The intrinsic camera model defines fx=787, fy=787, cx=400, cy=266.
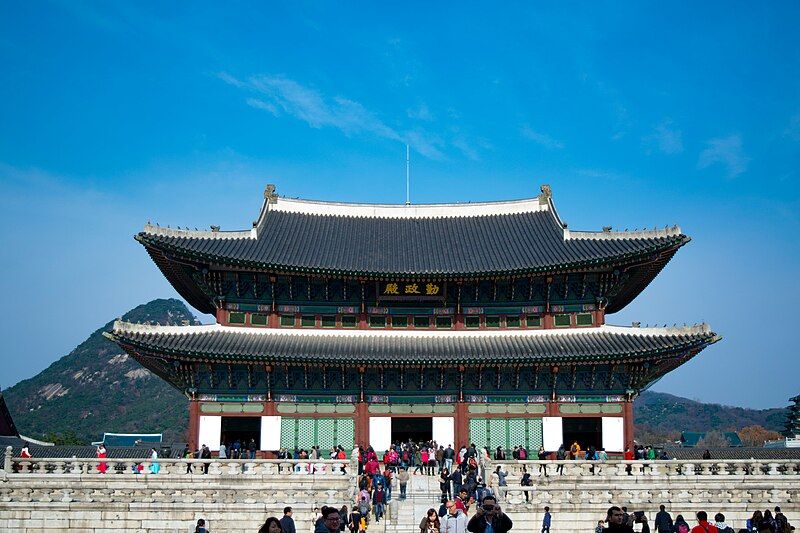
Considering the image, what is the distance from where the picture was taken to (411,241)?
43.9 meters

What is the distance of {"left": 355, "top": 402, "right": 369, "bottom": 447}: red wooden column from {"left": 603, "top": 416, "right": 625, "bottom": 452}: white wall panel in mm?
11192

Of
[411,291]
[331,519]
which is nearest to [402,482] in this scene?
[411,291]

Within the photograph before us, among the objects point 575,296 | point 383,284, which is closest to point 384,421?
point 383,284

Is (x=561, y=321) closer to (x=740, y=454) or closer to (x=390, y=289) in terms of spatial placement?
(x=390, y=289)

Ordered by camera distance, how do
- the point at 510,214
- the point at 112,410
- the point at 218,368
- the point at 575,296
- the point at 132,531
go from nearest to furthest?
the point at 132,531 → the point at 218,368 → the point at 575,296 → the point at 510,214 → the point at 112,410

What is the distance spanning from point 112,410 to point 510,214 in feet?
367

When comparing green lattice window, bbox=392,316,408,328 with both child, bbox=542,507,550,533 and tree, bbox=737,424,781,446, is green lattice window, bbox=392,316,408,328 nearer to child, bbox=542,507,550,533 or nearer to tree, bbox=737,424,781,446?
child, bbox=542,507,550,533

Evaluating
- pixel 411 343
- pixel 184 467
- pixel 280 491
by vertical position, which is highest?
pixel 411 343

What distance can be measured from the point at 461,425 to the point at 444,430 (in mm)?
848

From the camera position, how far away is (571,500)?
25469 millimetres

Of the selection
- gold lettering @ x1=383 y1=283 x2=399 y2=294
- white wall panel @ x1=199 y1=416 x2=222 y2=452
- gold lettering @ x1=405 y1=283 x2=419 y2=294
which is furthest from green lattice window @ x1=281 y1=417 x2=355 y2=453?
gold lettering @ x1=405 y1=283 x2=419 y2=294

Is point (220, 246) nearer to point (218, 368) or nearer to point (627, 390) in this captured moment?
point (218, 368)

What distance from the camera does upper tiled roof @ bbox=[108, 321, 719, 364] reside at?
116ft

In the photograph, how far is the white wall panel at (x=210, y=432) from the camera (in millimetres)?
36344
